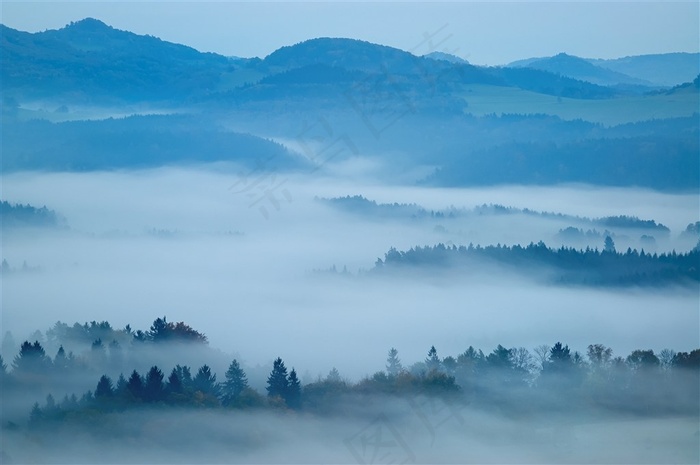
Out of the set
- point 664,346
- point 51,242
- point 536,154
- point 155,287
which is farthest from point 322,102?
point 664,346

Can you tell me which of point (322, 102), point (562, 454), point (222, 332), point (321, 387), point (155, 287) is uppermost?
point (322, 102)

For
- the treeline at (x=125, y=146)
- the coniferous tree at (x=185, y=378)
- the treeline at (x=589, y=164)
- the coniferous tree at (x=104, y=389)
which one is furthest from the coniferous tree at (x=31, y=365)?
the treeline at (x=589, y=164)

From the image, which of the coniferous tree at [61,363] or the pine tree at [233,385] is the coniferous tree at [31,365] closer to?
the coniferous tree at [61,363]

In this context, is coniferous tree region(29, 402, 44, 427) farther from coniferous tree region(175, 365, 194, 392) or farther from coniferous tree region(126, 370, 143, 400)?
coniferous tree region(175, 365, 194, 392)

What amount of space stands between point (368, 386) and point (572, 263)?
6692cm

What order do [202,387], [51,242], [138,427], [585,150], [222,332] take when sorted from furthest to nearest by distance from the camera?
[585,150] → [51,242] → [222,332] → [202,387] → [138,427]

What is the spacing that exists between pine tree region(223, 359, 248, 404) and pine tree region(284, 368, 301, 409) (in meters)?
1.89

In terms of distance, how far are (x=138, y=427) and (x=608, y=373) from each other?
21223 millimetres

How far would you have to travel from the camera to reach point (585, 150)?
7219 inches

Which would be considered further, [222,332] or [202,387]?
[222,332]

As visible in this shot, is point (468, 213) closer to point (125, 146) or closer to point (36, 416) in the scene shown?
point (125, 146)

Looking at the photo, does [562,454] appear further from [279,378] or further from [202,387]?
[202,387]

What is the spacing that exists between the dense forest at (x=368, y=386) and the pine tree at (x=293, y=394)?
0.16 ft

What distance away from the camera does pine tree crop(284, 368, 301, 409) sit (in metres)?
36.4
